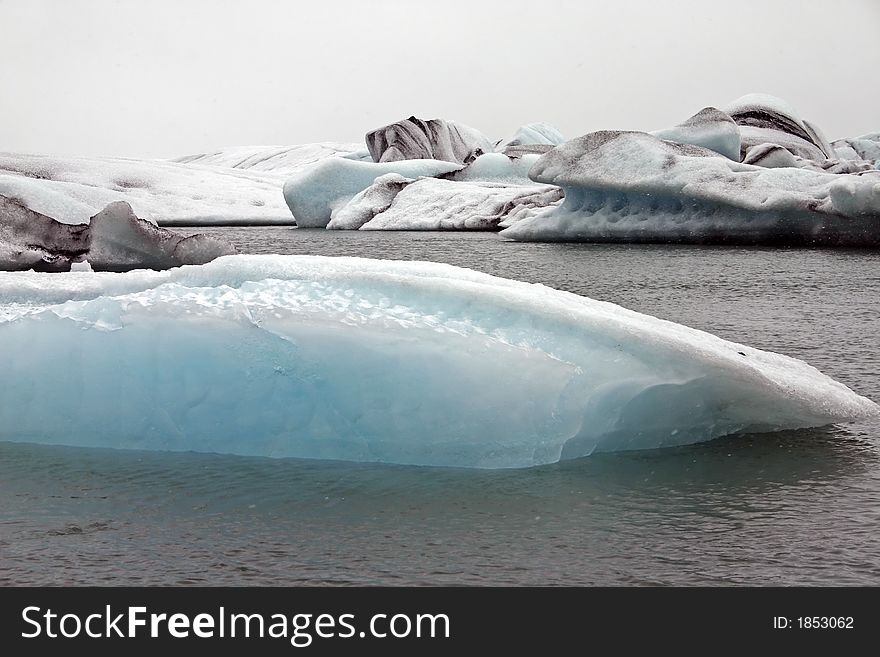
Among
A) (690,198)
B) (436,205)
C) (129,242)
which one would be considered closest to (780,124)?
(436,205)

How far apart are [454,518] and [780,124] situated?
26.2 metres

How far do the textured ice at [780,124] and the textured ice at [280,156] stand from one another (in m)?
33.9

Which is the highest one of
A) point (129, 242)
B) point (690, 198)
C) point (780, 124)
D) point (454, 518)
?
point (780, 124)

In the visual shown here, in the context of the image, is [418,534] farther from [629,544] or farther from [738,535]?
[738,535]

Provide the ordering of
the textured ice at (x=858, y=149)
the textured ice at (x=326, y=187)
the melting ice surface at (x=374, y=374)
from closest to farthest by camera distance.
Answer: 1. the melting ice surface at (x=374, y=374)
2. the textured ice at (x=326, y=187)
3. the textured ice at (x=858, y=149)

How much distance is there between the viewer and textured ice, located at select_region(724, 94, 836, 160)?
2567 centimetres

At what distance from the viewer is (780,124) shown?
26.9 metres

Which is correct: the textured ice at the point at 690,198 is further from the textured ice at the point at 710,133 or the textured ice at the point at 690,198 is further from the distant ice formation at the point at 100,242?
the distant ice formation at the point at 100,242

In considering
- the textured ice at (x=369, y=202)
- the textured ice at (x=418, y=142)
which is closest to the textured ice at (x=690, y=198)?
the textured ice at (x=369, y=202)

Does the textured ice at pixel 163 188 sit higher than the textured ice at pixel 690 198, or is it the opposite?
the textured ice at pixel 163 188

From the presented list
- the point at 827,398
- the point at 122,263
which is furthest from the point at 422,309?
the point at 122,263

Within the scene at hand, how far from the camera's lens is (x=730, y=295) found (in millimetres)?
7688

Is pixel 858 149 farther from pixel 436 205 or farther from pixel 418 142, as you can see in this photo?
pixel 436 205

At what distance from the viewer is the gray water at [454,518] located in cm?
236
